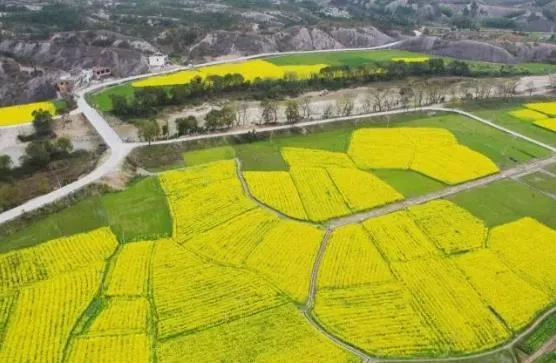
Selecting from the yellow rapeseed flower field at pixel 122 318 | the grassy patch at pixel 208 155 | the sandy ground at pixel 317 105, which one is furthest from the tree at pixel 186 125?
the yellow rapeseed flower field at pixel 122 318

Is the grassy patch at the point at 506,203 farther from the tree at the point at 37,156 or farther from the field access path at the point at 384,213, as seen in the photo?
the tree at the point at 37,156

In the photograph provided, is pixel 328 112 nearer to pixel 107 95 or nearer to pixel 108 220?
pixel 107 95

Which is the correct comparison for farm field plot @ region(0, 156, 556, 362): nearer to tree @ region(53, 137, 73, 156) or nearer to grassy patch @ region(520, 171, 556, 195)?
grassy patch @ region(520, 171, 556, 195)

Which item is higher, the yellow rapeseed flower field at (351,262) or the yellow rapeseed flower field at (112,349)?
the yellow rapeseed flower field at (112,349)

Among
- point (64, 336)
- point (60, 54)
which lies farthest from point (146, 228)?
point (60, 54)

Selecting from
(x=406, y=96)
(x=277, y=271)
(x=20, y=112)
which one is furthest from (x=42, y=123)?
(x=406, y=96)
